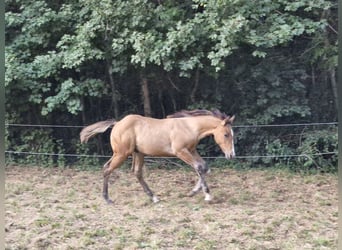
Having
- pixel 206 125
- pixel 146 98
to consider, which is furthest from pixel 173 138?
pixel 146 98

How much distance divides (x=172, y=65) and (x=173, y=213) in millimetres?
2692

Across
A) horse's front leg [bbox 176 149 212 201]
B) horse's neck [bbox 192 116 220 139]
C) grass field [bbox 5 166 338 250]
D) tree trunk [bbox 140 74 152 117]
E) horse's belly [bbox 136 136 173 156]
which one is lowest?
grass field [bbox 5 166 338 250]

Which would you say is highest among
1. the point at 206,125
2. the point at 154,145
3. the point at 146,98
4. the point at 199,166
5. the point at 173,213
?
the point at 146,98

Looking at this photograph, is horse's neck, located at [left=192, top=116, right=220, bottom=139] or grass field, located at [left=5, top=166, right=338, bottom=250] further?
horse's neck, located at [left=192, top=116, right=220, bottom=139]

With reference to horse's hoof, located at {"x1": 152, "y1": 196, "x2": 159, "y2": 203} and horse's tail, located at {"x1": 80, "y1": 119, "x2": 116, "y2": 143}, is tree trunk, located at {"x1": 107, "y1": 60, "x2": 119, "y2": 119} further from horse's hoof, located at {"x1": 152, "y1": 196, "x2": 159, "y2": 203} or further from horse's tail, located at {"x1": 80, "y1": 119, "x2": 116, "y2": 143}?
horse's hoof, located at {"x1": 152, "y1": 196, "x2": 159, "y2": 203}

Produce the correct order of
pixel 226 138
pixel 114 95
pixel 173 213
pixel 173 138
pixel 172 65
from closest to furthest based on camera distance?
pixel 173 213
pixel 226 138
pixel 173 138
pixel 172 65
pixel 114 95

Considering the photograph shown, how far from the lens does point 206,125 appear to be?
18.6 feet

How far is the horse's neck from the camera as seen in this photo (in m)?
5.63

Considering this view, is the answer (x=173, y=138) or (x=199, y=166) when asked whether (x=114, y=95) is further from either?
(x=199, y=166)

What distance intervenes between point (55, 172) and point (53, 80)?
149 centimetres

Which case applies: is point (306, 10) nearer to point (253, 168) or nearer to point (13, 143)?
point (253, 168)

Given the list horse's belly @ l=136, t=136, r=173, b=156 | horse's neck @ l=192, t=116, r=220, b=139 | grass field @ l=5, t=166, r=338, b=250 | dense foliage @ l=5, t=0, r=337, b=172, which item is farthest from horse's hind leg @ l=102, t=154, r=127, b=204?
dense foliage @ l=5, t=0, r=337, b=172

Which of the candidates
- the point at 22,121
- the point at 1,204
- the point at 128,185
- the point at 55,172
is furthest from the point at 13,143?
the point at 1,204

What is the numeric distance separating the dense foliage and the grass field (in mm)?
1059
